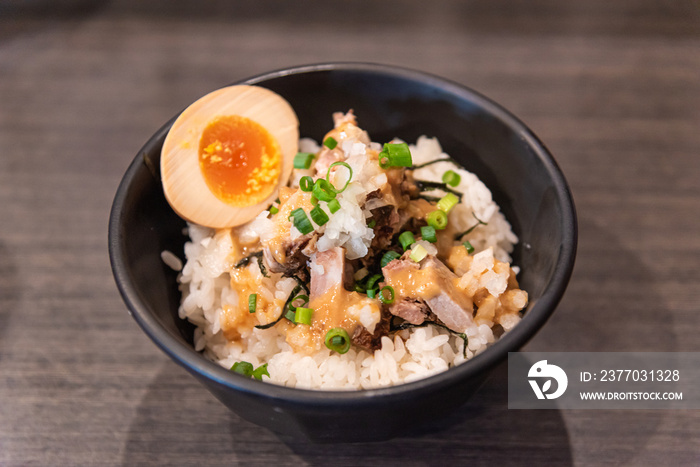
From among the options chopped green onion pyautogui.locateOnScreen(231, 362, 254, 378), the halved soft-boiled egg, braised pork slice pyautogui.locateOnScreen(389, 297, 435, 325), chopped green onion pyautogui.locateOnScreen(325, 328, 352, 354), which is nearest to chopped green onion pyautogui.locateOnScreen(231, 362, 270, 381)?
chopped green onion pyautogui.locateOnScreen(231, 362, 254, 378)

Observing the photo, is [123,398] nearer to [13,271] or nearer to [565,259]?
[13,271]

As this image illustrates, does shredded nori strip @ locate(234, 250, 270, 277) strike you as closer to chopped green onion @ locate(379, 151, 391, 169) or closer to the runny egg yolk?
the runny egg yolk

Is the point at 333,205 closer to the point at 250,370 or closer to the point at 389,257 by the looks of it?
the point at 389,257

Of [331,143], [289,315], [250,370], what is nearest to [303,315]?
[289,315]

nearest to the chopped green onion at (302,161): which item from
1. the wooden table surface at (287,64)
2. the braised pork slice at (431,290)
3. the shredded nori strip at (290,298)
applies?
the shredded nori strip at (290,298)

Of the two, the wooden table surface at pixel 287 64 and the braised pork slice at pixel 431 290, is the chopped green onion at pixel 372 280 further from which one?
the wooden table surface at pixel 287 64

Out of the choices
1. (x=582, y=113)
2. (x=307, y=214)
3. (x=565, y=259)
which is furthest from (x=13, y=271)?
(x=582, y=113)

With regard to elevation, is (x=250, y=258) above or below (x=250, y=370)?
above
